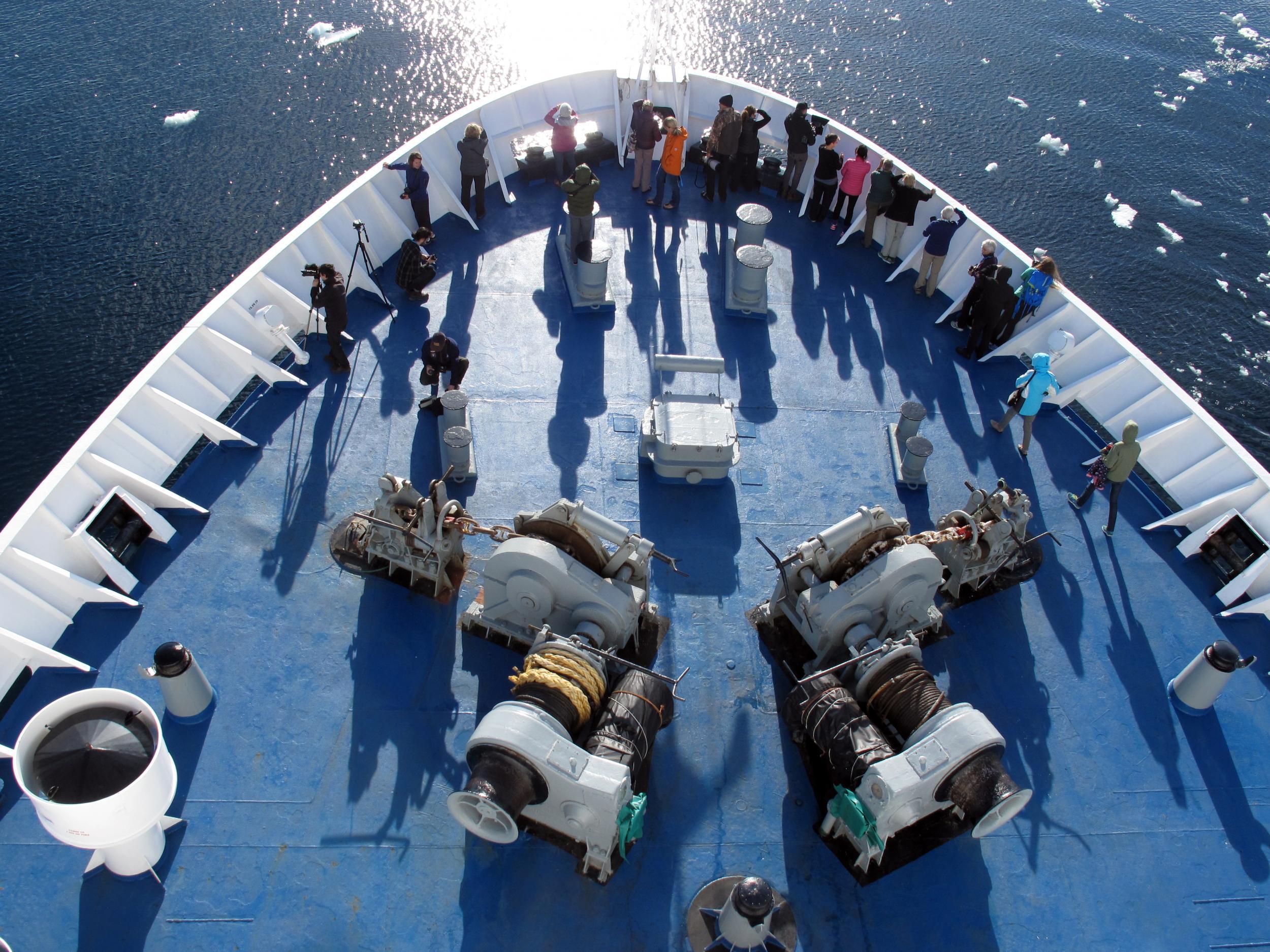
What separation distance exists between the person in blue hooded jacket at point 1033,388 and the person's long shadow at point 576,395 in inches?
198

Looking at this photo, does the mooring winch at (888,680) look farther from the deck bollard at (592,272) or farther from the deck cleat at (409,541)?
the deck bollard at (592,272)

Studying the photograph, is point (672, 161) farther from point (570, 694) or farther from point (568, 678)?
point (570, 694)

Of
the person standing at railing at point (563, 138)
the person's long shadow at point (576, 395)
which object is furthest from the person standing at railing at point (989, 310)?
the person standing at railing at point (563, 138)

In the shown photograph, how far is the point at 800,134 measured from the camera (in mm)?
14984

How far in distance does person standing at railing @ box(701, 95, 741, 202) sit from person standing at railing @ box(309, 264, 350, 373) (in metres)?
6.23

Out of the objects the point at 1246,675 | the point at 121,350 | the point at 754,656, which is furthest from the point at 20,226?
the point at 1246,675

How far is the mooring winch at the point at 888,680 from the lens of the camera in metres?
7.55

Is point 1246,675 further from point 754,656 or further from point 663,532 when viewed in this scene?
point 663,532

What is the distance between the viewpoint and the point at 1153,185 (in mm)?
25484

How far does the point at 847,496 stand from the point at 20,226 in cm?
1925

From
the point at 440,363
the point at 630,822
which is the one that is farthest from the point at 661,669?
the point at 440,363

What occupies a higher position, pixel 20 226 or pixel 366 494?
pixel 20 226

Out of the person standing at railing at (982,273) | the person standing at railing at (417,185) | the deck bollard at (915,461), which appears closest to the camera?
the deck bollard at (915,461)

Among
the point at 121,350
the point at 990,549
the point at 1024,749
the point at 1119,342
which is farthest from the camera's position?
the point at 121,350
